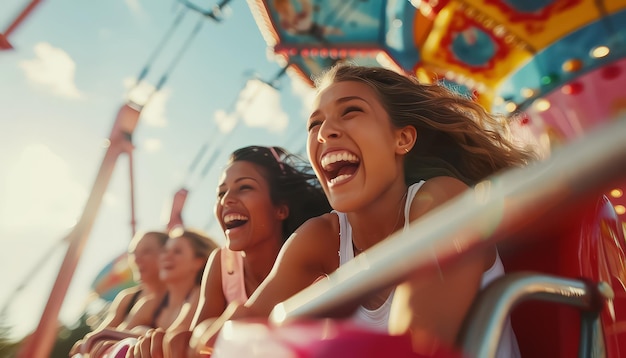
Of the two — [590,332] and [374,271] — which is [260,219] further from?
[374,271]

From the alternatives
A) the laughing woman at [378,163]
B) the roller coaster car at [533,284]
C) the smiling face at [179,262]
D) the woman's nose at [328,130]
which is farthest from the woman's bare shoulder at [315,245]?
the smiling face at [179,262]

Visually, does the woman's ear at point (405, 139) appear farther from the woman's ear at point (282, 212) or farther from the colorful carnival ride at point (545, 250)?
the woman's ear at point (282, 212)

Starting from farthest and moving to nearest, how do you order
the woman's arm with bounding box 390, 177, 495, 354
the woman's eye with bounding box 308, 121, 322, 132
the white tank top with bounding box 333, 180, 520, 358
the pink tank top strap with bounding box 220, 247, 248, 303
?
1. the pink tank top strap with bounding box 220, 247, 248, 303
2. the woman's eye with bounding box 308, 121, 322, 132
3. the white tank top with bounding box 333, 180, 520, 358
4. the woman's arm with bounding box 390, 177, 495, 354

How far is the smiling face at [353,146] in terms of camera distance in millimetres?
739

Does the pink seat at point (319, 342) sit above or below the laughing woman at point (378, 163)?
below

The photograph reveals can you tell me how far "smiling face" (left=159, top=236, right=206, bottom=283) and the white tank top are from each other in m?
0.98

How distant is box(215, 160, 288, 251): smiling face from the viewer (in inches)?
43.6

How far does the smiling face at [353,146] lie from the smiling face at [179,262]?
1.01 meters

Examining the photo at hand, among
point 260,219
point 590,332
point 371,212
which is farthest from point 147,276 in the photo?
point 590,332

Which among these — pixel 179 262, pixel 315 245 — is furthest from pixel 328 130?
pixel 179 262

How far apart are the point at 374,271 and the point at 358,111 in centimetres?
51

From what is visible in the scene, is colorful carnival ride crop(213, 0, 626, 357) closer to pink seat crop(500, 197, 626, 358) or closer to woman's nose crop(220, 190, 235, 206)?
pink seat crop(500, 197, 626, 358)

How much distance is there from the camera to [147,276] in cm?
198

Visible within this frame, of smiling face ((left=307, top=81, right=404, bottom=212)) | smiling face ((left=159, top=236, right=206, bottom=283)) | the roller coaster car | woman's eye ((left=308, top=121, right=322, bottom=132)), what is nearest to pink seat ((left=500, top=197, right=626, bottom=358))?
the roller coaster car
